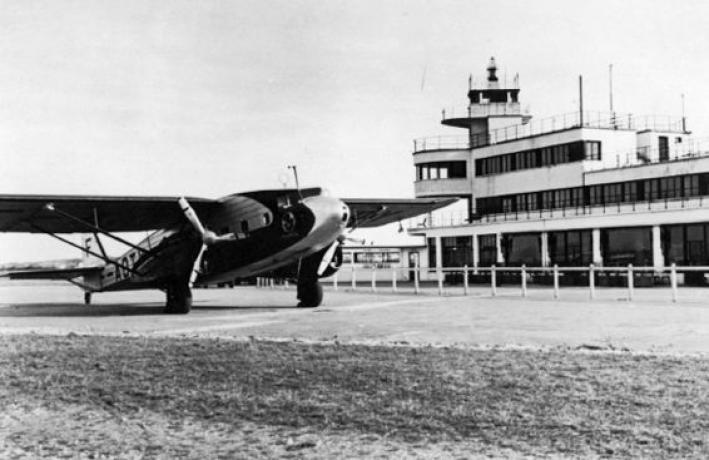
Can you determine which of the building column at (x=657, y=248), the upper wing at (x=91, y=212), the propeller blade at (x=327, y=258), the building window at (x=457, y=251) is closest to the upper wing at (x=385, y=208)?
the propeller blade at (x=327, y=258)

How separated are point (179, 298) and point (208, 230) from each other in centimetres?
227

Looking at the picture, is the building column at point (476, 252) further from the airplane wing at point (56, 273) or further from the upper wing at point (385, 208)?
the airplane wing at point (56, 273)

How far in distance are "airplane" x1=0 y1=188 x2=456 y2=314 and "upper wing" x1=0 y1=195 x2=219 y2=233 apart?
26 mm

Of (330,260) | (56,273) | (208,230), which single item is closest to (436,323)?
(330,260)

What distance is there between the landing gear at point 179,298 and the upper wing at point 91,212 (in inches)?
88.6

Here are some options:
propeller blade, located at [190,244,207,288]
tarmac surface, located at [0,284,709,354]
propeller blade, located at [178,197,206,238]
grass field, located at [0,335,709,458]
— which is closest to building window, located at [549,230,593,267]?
tarmac surface, located at [0,284,709,354]

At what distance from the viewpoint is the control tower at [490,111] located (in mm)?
65000

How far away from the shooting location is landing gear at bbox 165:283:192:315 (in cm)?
2270

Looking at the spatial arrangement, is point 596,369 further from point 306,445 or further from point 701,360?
point 306,445

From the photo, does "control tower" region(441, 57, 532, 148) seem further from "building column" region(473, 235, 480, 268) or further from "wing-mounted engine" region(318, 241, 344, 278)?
"wing-mounted engine" region(318, 241, 344, 278)

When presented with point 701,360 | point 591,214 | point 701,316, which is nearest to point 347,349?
point 701,360

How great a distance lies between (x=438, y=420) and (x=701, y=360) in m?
5.25

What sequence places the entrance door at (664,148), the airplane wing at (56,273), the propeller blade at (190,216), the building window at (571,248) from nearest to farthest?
the propeller blade at (190,216) < the airplane wing at (56,273) < the building window at (571,248) < the entrance door at (664,148)

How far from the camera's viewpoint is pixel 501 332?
50.0 ft
